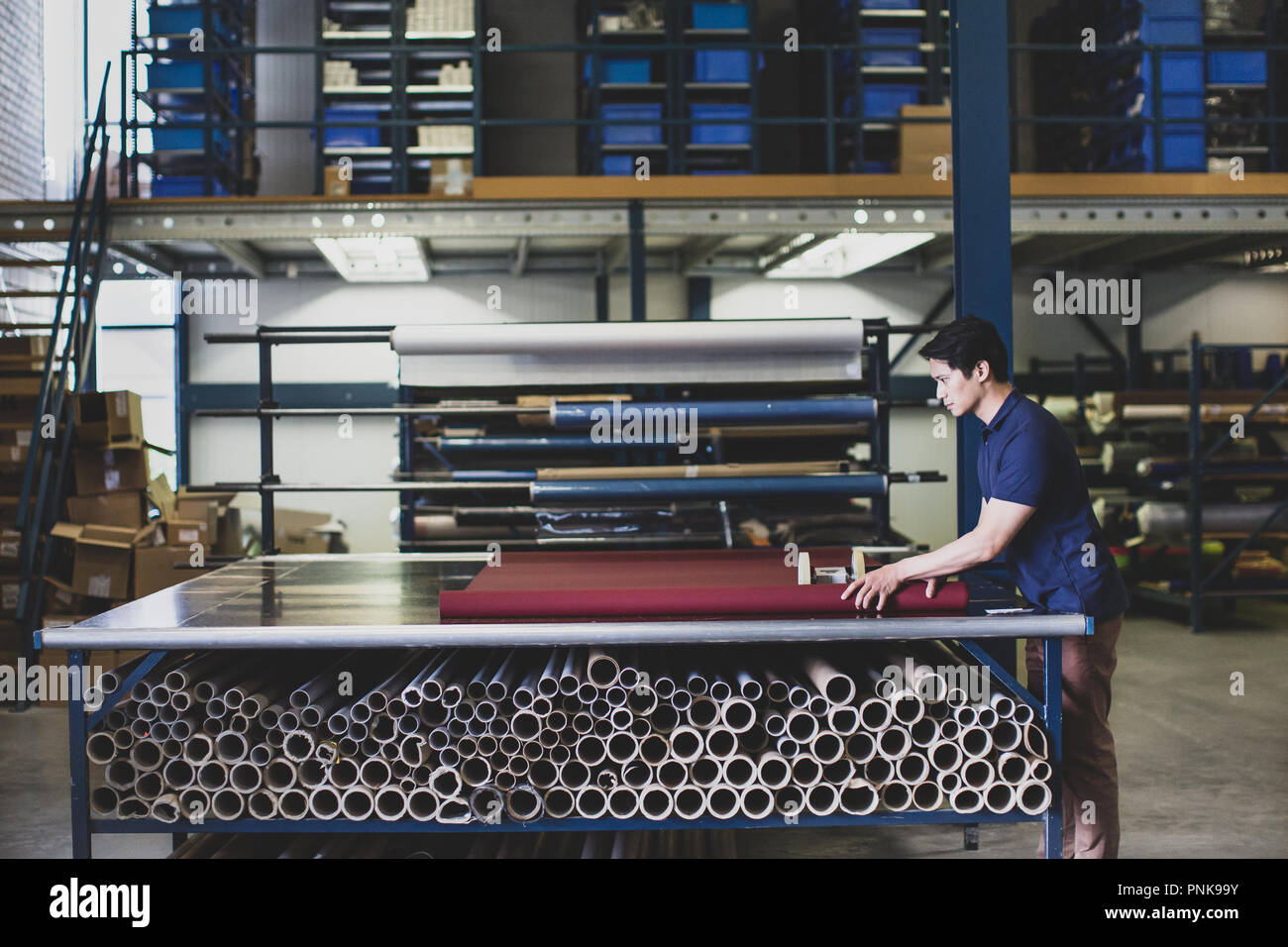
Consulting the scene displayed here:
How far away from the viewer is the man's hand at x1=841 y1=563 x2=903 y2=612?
2.59 meters

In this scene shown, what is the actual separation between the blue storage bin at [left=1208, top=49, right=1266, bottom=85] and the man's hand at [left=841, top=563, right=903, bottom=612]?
8.21 metres

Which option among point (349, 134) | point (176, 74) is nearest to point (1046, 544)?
point (176, 74)

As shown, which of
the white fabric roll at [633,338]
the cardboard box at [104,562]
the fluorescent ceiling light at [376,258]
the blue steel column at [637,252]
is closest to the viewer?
the white fabric roll at [633,338]

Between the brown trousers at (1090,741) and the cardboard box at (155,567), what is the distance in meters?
5.54

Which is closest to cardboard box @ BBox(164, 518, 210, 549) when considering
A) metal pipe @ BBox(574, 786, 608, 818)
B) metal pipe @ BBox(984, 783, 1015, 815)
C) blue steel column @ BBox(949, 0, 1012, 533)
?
metal pipe @ BBox(574, 786, 608, 818)

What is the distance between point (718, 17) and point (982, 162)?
266 inches

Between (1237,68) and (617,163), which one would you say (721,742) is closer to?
(617,163)

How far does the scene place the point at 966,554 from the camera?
2.67m

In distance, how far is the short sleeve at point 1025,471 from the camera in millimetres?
2680

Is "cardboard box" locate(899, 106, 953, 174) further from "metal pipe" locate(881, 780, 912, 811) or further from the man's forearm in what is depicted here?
"metal pipe" locate(881, 780, 912, 811)

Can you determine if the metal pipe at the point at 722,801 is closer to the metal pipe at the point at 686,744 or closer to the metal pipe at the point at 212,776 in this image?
the metal pipe at the point at 686,744

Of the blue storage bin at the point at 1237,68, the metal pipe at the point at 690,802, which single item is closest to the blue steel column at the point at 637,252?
the metal pipe at the point at 690,802
